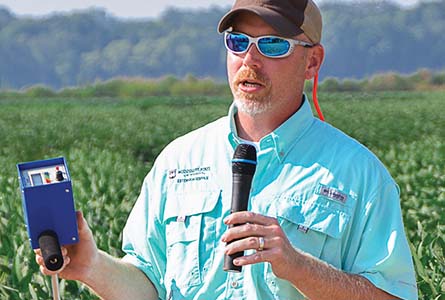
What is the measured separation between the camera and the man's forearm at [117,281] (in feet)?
11.4

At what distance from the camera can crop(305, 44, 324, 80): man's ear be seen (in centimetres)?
362

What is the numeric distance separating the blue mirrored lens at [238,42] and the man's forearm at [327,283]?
2.19 feet

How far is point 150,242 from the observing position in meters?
3.63

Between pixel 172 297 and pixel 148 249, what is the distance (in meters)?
0.20

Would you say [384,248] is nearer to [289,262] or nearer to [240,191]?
[289,262]

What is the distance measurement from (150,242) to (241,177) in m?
0.62

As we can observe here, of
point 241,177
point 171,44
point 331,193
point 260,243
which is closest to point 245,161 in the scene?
point 241,177

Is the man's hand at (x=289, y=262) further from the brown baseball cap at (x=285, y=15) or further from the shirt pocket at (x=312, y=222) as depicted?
the brown baseball cap at (x=285, y=15)

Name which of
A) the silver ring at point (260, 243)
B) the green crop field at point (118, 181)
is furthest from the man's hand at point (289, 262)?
the green crop field at point (118, 181)

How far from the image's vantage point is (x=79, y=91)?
8131cm

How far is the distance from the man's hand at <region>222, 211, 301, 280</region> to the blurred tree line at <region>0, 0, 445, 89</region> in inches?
2912

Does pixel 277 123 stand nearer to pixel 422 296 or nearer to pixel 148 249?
pixel 148 249

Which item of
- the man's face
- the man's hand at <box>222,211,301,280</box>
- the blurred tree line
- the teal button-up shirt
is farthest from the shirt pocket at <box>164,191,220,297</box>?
the blurred tree line

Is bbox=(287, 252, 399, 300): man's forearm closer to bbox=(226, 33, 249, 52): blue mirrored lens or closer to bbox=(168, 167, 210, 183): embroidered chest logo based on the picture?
bbox=(168, 167, 210, 183): embroidered chest logo
